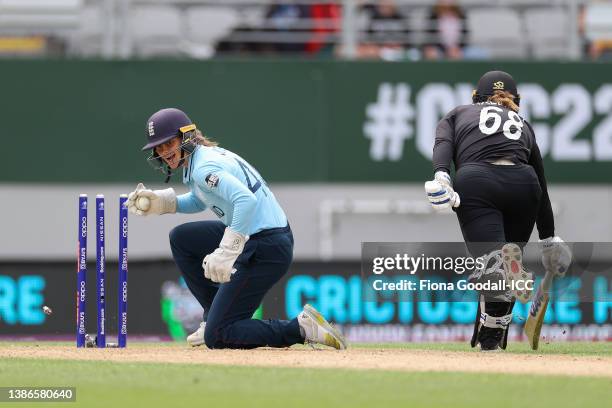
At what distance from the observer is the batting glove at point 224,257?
8898 millimetres

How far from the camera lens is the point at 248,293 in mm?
9430

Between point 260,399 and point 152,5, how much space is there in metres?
9.93

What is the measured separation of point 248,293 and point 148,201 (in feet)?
3.15

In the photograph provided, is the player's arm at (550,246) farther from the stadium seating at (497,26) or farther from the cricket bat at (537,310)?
the stadium seating at (497,26)

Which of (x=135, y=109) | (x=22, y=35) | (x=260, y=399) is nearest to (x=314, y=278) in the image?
(x=135, y=109)

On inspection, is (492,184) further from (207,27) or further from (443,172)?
(207,27)

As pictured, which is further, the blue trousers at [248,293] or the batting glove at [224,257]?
the blue trousers at [248,293]

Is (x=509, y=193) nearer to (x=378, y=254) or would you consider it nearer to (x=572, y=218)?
(x=378, y=254)

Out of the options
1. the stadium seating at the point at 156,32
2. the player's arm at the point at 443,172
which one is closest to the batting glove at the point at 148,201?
the player's arm at the point at 443,172

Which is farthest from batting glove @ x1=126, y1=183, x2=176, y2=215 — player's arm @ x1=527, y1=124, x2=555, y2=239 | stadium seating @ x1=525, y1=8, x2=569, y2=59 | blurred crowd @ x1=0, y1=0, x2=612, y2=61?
stadium seating @ x1=525, y1=8, x2=569, y2=59

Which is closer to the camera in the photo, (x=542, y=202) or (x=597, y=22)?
(x=542, y=202)

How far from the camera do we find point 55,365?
8477 millimetres

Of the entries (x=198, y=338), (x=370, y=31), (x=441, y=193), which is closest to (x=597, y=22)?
(x=370, y=31)

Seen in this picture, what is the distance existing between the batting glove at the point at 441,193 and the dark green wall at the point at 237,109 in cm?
748
